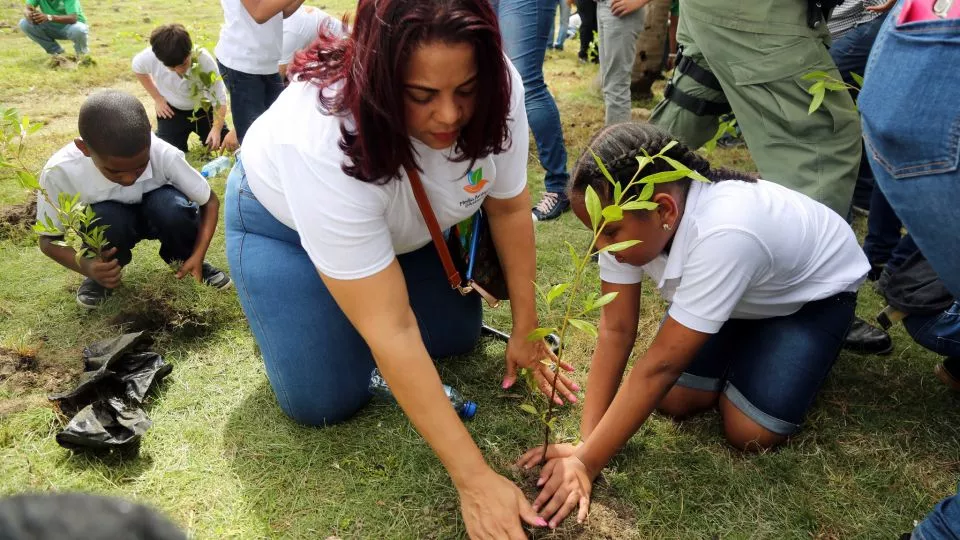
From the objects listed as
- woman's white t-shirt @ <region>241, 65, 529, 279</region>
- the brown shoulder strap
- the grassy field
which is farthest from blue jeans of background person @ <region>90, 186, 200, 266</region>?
the brown shoulder strap

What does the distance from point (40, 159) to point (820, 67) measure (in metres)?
4.84

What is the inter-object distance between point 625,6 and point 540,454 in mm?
3005

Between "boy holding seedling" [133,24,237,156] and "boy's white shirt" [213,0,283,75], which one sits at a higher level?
"boy's white shirt" [213,0,283,75]

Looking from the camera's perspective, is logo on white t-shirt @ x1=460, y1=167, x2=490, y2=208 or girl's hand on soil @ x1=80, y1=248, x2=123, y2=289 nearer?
logo on white t-shirt @ x1=460, y1=167, x2=490, y2=208

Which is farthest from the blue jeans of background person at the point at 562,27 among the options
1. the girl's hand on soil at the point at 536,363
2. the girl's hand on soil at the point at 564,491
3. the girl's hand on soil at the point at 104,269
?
the girl's hand on soil at the point at 564,491

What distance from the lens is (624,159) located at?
1763 millimetres

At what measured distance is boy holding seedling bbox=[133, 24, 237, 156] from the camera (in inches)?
176

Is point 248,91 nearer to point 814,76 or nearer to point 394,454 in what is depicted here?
point 394,454

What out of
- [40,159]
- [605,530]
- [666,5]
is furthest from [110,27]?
[605,530]

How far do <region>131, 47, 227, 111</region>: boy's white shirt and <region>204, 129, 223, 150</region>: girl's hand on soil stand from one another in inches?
8.2

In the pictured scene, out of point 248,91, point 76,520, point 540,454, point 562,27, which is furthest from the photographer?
point 562,27

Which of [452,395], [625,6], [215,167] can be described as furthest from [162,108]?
[452,395]

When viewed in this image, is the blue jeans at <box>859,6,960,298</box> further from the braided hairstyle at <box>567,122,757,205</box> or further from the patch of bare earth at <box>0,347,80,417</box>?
the patch of bare earth at <box>0,347,80,417</box>

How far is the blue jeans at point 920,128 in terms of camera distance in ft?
4.38
